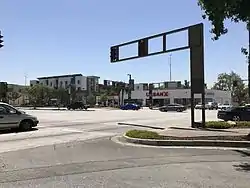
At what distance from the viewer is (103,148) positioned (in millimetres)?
13852

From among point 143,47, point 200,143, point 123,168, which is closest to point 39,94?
point 143,47

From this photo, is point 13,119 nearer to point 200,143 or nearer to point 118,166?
point 200,143

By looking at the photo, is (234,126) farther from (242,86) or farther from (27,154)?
(242,86)

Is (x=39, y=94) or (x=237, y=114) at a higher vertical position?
(x=39, y=94)

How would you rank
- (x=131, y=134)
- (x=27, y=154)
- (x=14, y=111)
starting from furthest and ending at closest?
(x=14, y=111) < (x=131, y=134) < (x=27, y=154)

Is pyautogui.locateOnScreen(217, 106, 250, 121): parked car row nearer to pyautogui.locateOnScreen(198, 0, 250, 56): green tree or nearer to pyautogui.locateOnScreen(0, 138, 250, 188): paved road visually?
pyautogui.locateOnScreen(198, 0, 250, 56): green tree

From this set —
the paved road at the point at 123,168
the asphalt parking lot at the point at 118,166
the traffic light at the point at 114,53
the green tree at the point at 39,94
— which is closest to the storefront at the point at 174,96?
the green tree at the point at 39,94

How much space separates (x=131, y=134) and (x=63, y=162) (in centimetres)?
630

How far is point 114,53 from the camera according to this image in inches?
1243

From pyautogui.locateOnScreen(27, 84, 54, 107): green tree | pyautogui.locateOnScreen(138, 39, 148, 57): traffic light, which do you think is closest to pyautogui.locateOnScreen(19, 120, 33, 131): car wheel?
pyautogui.locateOnScreen(138, 39, 148, 57): traffic light

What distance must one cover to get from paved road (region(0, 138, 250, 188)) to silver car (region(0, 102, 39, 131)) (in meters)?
7.27

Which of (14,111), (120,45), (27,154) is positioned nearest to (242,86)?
(120,45)

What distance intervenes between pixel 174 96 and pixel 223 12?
86.1m

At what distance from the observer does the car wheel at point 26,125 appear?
21297 mm
